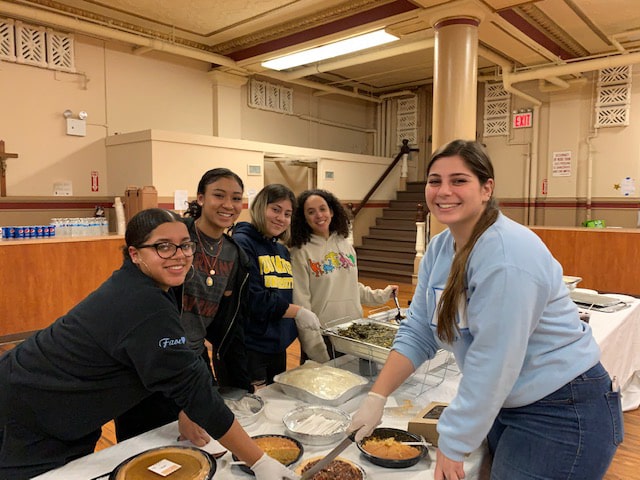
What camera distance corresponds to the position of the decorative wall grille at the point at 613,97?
754cm

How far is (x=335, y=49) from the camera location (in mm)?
6246

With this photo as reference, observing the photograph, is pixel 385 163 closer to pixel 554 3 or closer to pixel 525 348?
pixel 554 3

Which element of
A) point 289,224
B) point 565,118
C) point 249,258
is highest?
→ point 565,118

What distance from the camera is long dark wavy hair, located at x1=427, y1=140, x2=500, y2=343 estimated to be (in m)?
1.14

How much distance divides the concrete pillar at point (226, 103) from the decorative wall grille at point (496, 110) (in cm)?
435

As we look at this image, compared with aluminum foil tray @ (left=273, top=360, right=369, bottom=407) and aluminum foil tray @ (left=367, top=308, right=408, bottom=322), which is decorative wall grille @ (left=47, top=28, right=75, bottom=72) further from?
aluminum foil tray @ (left=273, top=360, right=369, bottom=407)

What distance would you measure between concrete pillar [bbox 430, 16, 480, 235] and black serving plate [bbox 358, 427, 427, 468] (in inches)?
146

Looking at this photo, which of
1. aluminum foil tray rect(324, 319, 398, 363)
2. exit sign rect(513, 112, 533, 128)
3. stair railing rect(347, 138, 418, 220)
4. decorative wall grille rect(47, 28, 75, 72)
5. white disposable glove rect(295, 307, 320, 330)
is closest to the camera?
aluminum foil tray rect(324, 319, 398, 363)

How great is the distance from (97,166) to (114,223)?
29.8 inches

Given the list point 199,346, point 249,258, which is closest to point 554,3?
point 249,258

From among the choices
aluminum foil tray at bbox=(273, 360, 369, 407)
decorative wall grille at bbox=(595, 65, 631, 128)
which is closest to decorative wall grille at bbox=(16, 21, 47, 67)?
aluminum foil tray at bbox=(273, 360, 369, 407)

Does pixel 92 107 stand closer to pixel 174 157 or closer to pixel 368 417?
pixel 174 157

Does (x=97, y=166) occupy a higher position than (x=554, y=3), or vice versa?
(x=554, y=3)

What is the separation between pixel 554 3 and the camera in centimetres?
549
